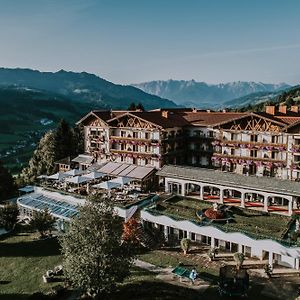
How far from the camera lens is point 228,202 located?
50531 mm

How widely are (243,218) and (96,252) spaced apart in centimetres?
2022

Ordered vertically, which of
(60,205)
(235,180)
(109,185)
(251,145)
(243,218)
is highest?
(251,145)

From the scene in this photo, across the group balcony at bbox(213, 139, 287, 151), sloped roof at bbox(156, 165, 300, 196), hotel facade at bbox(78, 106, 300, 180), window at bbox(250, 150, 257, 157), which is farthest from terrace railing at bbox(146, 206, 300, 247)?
window at bbox(250, 150, 257, 157)

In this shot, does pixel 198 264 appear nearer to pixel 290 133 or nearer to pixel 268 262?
pixel 268 262

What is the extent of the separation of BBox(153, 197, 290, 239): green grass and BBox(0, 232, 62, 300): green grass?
13.9 metres

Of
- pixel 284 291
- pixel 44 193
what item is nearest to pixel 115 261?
pixel 284 291

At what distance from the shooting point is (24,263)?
137ft

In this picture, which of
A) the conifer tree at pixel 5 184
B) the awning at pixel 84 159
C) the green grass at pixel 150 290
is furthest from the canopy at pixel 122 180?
the conifer tree at pixel 5 184

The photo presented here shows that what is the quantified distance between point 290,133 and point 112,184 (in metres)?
25.3

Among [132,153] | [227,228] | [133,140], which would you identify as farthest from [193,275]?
[133,140]

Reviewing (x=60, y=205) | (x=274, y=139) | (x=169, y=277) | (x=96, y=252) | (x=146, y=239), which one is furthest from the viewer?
(x=274, y=139)

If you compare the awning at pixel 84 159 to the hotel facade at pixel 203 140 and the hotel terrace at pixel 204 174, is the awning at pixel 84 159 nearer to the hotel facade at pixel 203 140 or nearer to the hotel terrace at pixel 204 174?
the hotel terrace at pixel 204 174

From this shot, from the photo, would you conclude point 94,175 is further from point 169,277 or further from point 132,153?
point 169,277

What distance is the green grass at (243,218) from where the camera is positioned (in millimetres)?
39531
